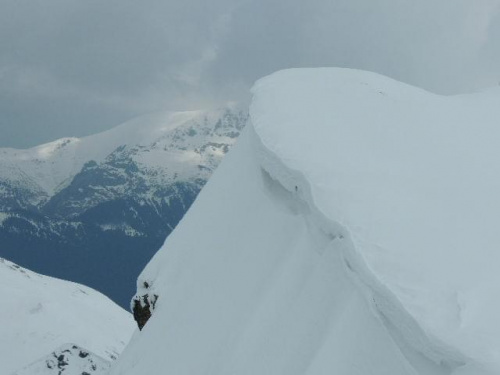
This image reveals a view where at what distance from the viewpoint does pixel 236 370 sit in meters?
10.2

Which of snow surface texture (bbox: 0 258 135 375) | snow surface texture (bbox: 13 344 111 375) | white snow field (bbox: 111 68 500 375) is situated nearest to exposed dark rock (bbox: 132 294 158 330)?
white snow field (bbox: 111 68 500 375)

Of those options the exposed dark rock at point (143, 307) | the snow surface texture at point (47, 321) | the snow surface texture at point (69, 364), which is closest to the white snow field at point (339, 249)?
the exposed dark rock at point (143, 307)

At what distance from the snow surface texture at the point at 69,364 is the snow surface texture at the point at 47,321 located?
9164 millimetres

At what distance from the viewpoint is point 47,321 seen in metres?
52.5

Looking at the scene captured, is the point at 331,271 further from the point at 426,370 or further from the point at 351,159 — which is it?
the point at 351,159

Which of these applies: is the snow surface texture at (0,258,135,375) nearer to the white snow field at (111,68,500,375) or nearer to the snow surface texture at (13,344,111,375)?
the snow surface texture at (13,344,111,375)

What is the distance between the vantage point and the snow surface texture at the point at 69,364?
28469 mm

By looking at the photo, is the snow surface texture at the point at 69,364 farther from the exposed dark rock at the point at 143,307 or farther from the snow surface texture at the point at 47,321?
the exposed dark rock at the point at 143,307

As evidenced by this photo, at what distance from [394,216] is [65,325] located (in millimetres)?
48596

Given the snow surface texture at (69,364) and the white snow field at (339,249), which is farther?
the snow surface texture at (69,364)

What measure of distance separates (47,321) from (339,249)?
4983 cm

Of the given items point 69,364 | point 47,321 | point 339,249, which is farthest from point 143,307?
point 47,321

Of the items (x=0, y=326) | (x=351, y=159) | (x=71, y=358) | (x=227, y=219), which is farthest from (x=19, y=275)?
(x=351, y=159)

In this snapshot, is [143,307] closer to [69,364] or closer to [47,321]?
[69,364]
